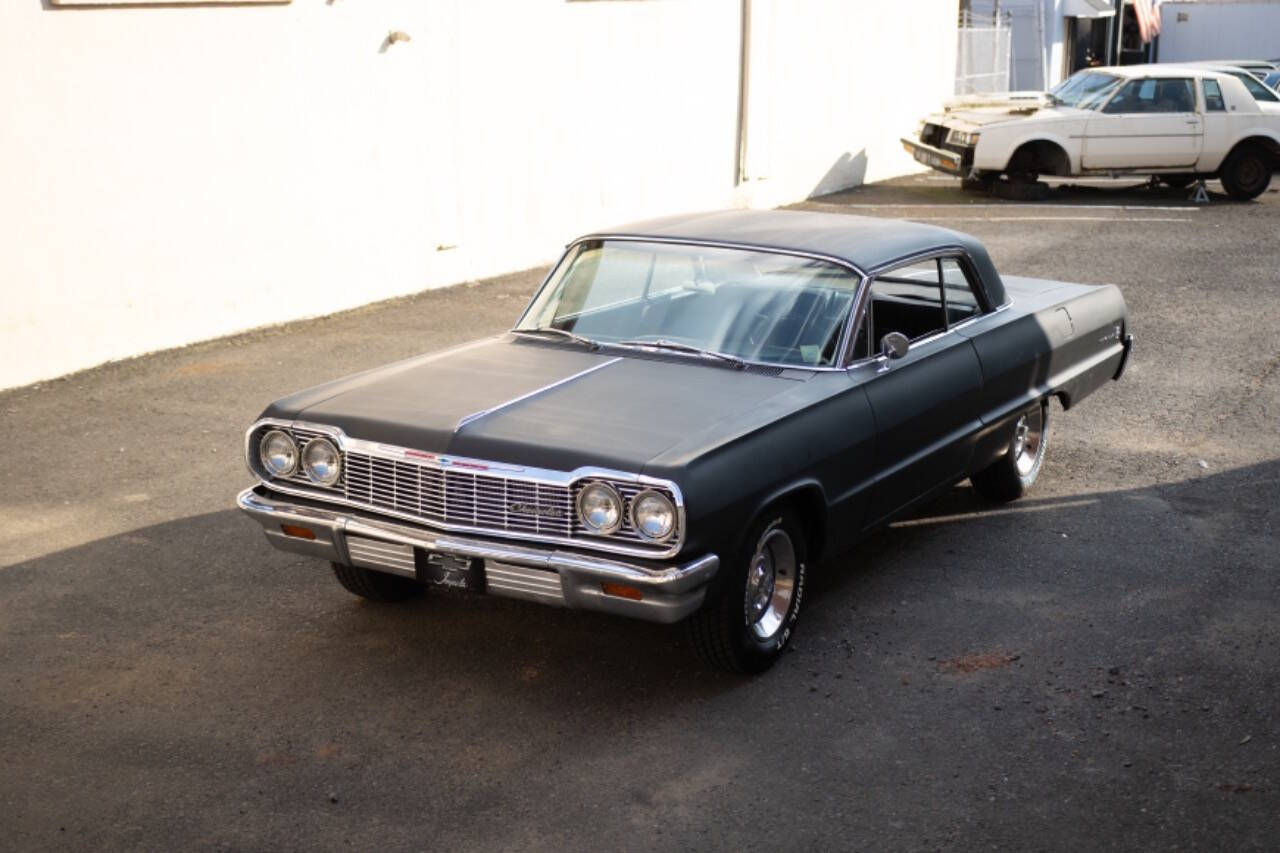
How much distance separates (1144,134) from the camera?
18922 millimetres

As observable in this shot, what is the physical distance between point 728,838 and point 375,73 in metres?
9.35

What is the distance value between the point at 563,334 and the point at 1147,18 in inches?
1401

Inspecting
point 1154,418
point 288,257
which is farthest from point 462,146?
point 1154,418

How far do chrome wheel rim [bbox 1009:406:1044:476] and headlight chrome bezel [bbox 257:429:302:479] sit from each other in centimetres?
375

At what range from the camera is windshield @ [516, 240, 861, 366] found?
6059mm

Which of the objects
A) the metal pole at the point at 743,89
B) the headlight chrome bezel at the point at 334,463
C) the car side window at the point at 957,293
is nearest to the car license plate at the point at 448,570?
the headlight chrome bezel at the point at 334,463

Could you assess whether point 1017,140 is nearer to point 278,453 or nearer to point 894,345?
point 894,345

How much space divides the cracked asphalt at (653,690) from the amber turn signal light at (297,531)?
0.50m


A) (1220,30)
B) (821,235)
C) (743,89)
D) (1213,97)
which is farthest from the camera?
(1220,30)

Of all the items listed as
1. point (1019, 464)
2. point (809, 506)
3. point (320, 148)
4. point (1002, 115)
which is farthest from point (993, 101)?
point (809, 506)

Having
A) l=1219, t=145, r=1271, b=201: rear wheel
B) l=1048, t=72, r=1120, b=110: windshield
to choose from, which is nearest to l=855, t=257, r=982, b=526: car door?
l=1048, t=72, r=1120, b=110: windshield

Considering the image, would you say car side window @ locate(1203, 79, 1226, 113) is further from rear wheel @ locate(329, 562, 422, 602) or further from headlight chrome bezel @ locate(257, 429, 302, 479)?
headlight chrome bezel @ locate(257, 429, 302, 479)

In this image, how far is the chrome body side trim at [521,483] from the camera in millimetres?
4910

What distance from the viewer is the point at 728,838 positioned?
4.38 m
